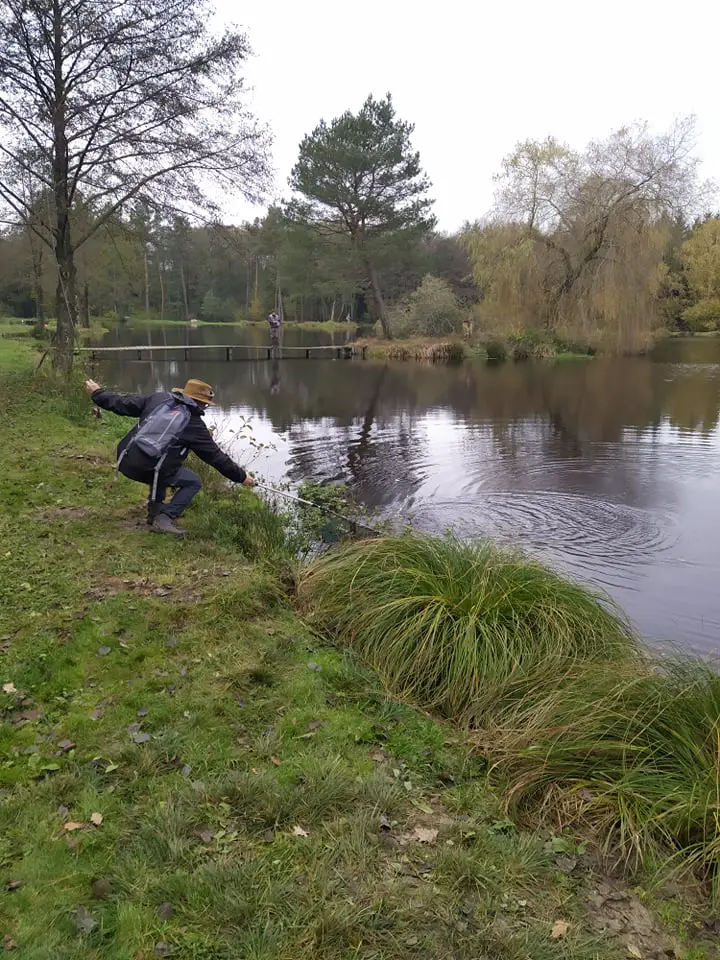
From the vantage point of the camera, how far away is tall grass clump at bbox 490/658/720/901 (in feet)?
9.41

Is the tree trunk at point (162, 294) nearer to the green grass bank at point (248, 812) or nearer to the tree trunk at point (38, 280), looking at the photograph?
the tree trunk at point (38, 280)

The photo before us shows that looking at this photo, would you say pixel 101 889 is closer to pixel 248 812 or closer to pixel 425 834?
pixel 248 812

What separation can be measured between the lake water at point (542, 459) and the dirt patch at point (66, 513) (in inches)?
159

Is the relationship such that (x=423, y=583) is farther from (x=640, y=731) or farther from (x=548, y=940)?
(x=548, y=940)

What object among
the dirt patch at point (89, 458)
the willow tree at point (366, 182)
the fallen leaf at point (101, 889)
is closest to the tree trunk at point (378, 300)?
the willow tree at point (366, 182)

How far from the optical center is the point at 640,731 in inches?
128

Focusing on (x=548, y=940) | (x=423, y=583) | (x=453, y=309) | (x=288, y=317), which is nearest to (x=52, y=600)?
(x=423, y=583)

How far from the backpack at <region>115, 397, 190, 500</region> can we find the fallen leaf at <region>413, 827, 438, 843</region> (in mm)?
3954

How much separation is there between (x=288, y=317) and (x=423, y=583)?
273 feet

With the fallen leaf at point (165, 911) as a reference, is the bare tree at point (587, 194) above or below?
above

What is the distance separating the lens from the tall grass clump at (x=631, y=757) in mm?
2869

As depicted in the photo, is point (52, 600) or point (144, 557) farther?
point (144, 557)

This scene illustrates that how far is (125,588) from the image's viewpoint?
5035 millimetres

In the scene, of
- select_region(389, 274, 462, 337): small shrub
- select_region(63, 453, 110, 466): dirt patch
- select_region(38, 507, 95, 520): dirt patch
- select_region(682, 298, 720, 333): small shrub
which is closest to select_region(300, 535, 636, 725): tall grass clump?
select_region(38, 507, 95, 520): dirt patch
